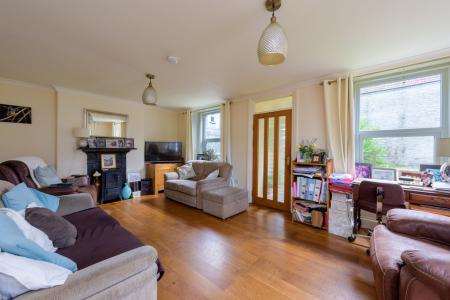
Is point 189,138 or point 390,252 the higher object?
point 189,138

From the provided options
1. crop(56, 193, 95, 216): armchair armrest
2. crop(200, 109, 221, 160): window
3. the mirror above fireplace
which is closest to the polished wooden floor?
crop(56, 193, 95, 216): armchair armrest

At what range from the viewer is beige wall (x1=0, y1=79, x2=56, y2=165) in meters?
3.19

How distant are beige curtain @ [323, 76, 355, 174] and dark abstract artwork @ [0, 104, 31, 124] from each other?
5150 mm

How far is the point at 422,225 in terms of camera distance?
1.51 metres

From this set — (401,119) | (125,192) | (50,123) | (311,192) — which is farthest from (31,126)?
(401,119)

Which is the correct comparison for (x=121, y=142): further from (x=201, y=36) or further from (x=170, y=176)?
(x=201, y=36)

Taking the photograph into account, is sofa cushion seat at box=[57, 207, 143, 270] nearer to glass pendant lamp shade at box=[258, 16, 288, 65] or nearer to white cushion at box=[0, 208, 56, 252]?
white cushion at box=[0, 208, 56, 252]

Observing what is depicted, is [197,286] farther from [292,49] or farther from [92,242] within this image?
[292,49]

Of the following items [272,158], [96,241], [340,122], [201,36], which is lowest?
[96,241]

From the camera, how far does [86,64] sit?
259 centimetres

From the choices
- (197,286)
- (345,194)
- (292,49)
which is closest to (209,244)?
(197,286)

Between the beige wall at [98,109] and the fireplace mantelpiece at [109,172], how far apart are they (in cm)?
14

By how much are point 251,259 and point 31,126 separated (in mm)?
4367

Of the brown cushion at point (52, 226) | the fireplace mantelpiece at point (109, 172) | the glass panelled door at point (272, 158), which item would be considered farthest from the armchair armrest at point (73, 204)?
the glass panelled door at point (272, 158)
